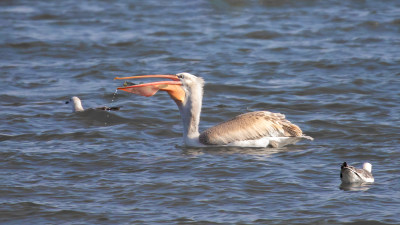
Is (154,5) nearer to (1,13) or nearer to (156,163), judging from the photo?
(1,13)

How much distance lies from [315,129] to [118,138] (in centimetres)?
257

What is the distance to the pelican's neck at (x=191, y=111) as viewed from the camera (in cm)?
945

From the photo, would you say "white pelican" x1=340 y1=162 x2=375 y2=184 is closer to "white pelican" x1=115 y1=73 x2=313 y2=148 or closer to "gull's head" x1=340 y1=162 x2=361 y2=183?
"gull's head" x1=340 y1=162 x2=361 y2=183

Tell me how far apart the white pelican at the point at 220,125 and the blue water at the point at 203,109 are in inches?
5.6

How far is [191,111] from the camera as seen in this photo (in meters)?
9.52

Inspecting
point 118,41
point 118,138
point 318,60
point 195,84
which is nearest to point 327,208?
point 195,84

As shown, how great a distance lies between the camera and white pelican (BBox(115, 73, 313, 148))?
30.3 feet

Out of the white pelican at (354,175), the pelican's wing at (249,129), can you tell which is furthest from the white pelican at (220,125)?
the white pelican at (354,175)

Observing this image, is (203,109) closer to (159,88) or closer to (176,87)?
(176,87)

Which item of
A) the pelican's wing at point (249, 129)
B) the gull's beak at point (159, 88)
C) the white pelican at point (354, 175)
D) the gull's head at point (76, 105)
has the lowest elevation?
the white pelican at point (354, 175)

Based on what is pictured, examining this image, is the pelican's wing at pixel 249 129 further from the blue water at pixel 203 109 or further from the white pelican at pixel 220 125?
the blue water at pixel 203 109

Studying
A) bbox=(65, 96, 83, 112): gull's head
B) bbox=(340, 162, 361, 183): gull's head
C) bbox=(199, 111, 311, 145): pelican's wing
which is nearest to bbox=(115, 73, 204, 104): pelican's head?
bbox=(199, 111, 311, 145): pelican's wing

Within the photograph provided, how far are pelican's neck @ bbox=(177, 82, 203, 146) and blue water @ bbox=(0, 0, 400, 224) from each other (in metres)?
0.20

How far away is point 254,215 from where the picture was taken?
6805 millimetres
